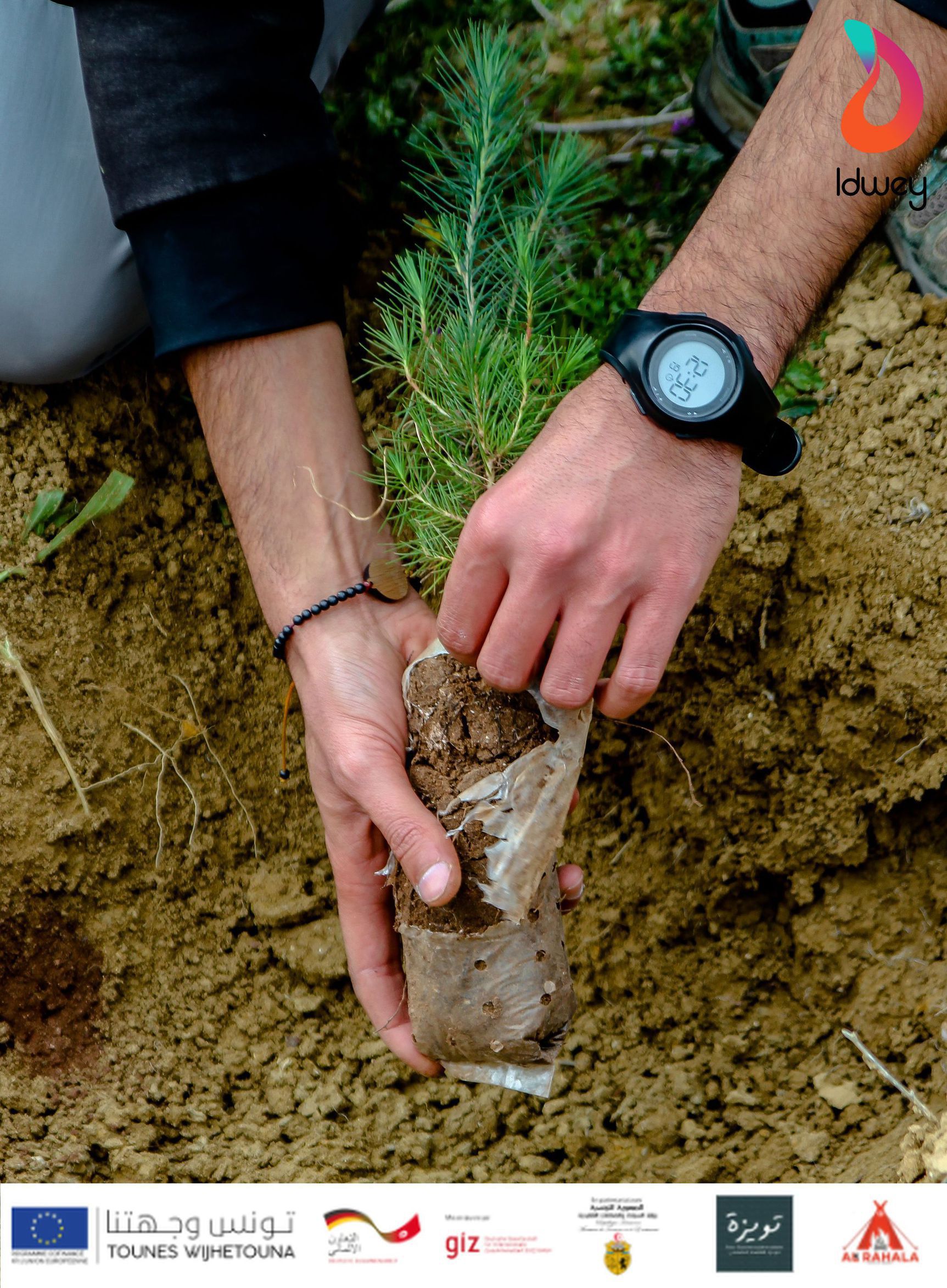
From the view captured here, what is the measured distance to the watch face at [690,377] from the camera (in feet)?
4.59

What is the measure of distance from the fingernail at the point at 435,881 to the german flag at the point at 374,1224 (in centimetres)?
69

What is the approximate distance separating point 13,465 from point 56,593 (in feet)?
0.91

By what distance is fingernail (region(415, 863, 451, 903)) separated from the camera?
1.50 metres

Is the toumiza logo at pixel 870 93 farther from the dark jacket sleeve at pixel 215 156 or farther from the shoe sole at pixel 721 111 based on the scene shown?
the dark jacket sleeve at pixel 215 156

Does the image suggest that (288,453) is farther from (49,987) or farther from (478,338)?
(49,987)

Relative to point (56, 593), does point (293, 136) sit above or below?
above

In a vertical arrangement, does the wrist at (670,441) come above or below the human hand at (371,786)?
above

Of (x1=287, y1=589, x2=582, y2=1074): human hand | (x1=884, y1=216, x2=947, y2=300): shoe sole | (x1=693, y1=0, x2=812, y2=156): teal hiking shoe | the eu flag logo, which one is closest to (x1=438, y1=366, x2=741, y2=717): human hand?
(x1=287, y1=589, x2=582, y2=1074): human hand

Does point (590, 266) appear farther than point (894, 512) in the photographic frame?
Yes

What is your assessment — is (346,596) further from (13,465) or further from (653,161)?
(653,161)

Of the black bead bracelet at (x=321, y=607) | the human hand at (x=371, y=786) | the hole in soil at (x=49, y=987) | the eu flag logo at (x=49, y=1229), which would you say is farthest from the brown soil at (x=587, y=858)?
the black bead bracelet at (x=321, y=607)

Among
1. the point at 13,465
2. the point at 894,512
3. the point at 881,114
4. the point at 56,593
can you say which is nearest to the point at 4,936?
the point at 56,593

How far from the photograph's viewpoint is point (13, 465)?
2.09 meters

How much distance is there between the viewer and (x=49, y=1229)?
1.80m
